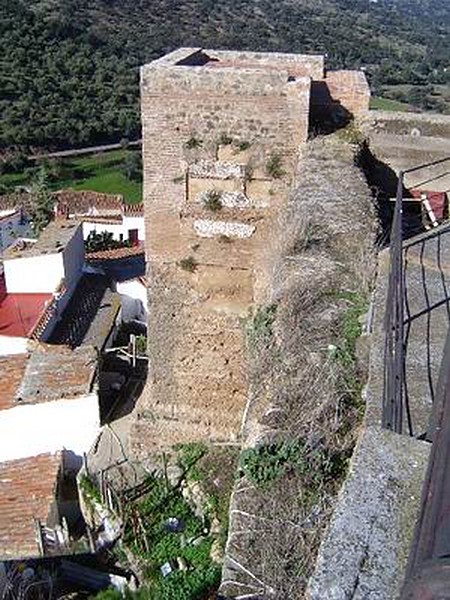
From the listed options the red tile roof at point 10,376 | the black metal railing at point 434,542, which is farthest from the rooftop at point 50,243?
the black metal railing at point 434,542

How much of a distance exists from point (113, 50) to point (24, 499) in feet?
127

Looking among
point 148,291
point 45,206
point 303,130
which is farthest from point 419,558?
point 45,206

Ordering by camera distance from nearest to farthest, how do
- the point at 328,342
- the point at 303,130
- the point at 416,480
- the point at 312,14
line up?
1. the point at 416,480
2. the point at 328,342
3. the point at 303,130
4. the point at 312,14

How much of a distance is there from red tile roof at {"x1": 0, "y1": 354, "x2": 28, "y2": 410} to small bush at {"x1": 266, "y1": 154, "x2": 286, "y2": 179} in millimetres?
4616

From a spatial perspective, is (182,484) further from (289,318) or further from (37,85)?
(37,85)

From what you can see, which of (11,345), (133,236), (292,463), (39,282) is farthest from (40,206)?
(292,463)

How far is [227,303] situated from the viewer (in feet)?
27.6

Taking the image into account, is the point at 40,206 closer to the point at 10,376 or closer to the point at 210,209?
the point at 10,376

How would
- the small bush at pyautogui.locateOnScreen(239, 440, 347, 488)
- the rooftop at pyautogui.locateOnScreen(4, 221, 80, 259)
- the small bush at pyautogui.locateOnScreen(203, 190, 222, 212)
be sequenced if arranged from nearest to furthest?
the small bush at pyautogui.locateOnScreen(239, 440, 347, 488) → the small bush at pyautogui.locateOnScreen(203, 190, 222, 212) → the rooftop at pyautogui.locateOnScreen(4, 221, 80, 259)

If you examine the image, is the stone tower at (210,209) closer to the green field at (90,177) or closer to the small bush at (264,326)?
the small bush at (264,326)

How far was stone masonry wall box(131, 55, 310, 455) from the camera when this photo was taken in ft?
25.3

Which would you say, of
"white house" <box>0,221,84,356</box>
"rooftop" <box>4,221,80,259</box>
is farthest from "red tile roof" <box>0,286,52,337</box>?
"rooftop" <box>4,221,80,259</box>

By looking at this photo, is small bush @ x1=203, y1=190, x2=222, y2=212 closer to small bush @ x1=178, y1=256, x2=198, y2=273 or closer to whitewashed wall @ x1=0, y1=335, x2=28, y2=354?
small bush @ x1=178, y1=256, x2=198, y2=273

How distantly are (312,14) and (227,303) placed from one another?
65.1 meters
